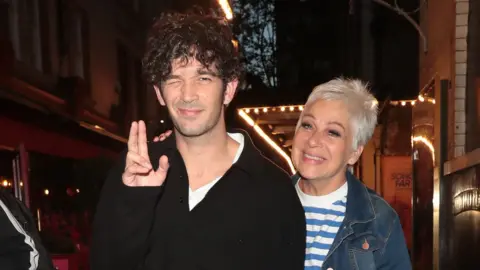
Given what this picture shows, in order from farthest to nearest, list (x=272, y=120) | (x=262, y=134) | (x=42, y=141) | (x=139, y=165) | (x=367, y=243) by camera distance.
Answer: (x=262, y=134) < (x=272, y=120) < (x=42, y=141) < (x=367, y=243) < (x=139, y=165)

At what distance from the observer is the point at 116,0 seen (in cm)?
785

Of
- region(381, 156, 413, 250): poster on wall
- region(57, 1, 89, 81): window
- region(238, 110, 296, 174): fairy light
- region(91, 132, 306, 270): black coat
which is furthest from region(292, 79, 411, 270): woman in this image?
region(381, 156, 413, 250): poster on wall

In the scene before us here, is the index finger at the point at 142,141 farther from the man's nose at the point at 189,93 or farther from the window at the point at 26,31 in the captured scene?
the window at the point at 26,31

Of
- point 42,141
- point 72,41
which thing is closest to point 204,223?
point 42,141

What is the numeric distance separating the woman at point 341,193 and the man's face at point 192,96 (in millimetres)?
292

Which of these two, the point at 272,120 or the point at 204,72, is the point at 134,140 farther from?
the point at 272,120

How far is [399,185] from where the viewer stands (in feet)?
37.8

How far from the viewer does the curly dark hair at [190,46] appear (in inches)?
88.9

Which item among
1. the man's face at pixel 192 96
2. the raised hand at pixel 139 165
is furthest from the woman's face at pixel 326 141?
the raised hand at pixel 139 165

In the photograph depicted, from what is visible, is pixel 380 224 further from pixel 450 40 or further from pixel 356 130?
pixel 450 40

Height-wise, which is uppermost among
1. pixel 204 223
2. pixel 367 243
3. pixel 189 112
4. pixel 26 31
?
pixel 26 31

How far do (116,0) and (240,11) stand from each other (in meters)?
18.5

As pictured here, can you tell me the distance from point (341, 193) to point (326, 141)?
328mm

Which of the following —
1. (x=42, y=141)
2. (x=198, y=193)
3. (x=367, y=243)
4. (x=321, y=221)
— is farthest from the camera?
(x=42, y=141)
